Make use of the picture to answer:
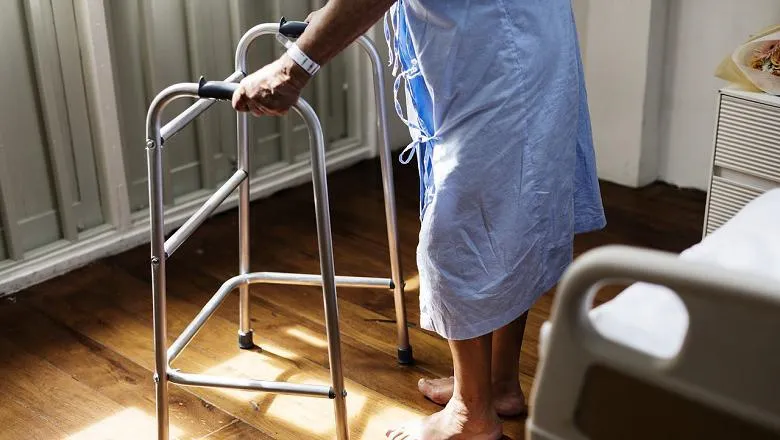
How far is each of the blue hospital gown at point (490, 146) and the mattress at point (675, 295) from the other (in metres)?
0.31

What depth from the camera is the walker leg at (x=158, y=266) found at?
1.48 metres

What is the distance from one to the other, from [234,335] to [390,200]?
0.60 metres

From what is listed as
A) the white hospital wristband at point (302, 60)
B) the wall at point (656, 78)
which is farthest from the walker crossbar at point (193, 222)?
the wall at point (656, 78)

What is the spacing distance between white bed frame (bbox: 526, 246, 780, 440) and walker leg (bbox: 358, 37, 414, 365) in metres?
0.95

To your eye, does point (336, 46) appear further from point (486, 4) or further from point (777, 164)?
point (777, 164)

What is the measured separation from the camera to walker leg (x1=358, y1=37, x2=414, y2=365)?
1.87 metres

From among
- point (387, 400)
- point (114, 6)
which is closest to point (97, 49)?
point (114, 6)

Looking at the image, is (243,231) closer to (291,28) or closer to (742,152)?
(291,28)

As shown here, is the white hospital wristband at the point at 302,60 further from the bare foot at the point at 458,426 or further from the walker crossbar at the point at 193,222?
Result: the bare foot at the point at 458,426

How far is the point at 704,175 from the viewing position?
305 cm

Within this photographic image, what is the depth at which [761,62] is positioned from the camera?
2.34m

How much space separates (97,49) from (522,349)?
4.47 ft

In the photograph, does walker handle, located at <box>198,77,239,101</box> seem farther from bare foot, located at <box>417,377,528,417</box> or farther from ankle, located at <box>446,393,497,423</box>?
bare foot, located at <box>417,377,528,417</box>

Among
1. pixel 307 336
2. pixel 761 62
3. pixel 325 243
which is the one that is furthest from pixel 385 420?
pixel 761 62
